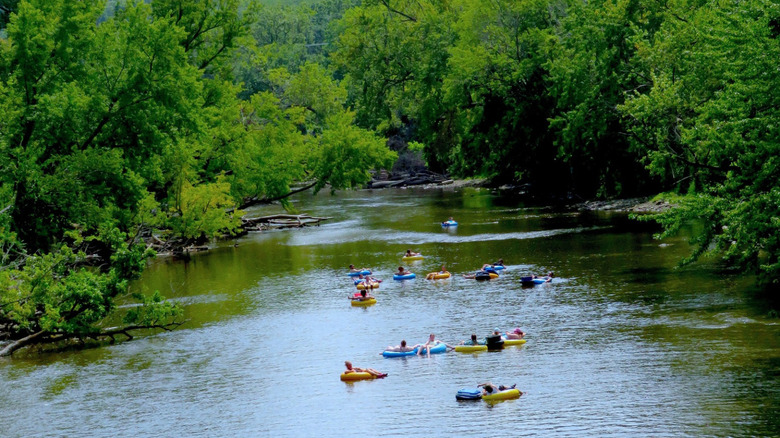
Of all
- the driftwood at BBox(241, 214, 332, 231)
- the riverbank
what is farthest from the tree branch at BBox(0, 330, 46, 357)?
the riverbank

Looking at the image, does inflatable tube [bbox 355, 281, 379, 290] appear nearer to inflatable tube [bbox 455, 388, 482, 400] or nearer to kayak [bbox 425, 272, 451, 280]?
kayak [bbox 425, 272, 451, 280]

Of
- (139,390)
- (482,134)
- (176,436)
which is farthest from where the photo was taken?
(482,134)

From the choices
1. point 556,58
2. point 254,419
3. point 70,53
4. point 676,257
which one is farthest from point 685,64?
point 254,419

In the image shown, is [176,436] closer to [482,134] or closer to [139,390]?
[139,390]

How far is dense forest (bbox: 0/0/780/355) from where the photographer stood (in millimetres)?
29625

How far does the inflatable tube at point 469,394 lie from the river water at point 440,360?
20cm

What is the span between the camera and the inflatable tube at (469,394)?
22797mm

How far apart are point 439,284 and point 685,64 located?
21097 mm

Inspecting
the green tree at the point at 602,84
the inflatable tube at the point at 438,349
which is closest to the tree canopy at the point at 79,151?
the inflatable tube at the point at 438,349

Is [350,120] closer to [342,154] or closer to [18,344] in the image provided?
[342,154]

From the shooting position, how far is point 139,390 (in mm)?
A: 25812

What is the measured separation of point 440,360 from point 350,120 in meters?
41.2

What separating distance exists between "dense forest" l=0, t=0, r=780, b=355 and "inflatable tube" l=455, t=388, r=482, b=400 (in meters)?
10.0

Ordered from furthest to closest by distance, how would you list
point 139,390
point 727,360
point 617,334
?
point 617,334 → point 139,390 → point 727,360
